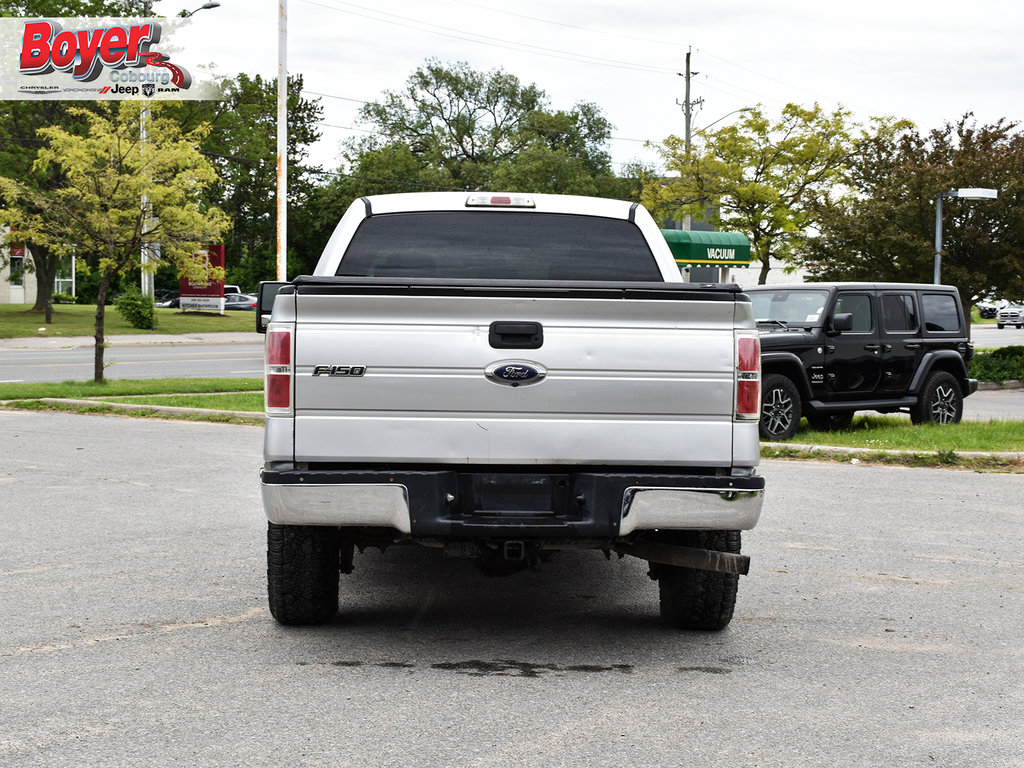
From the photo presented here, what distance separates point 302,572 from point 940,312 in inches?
458

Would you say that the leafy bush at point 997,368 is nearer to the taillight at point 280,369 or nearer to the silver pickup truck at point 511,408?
the silver pickup truck at point 511,408

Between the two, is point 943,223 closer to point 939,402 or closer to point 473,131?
point 939,402

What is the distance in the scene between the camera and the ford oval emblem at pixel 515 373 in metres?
4.79

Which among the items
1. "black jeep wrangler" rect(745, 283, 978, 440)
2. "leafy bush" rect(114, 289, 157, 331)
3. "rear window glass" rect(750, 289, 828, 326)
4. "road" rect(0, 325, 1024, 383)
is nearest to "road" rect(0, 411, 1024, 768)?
"black jeep wrangler" rect(745, 283, 978, 440)

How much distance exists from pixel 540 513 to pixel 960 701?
1794 millimetres

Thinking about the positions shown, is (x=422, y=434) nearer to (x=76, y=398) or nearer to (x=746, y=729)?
(x=746, y=729)

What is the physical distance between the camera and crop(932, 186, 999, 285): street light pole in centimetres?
2395

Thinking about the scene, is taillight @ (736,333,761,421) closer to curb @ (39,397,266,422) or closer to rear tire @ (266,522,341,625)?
rear tire @ (266,522,341,625)

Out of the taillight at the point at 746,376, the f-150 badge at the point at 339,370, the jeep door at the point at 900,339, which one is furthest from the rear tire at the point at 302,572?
the jeep door at the point at 900,339

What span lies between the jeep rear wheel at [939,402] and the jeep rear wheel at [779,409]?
2193 mm

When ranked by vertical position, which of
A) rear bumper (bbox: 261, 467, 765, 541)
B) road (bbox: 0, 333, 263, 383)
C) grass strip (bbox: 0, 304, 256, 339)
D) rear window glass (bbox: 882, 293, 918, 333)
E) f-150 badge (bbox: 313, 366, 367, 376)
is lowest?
road (bbox: 0, 333, 263, 383)

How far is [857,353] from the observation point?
13906 mm

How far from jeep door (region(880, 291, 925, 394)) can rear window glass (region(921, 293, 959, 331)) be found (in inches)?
8.1

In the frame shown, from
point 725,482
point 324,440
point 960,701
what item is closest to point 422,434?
point 324,440
